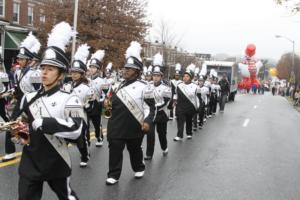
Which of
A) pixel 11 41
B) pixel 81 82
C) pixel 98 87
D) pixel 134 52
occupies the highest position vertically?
pixel 11 41

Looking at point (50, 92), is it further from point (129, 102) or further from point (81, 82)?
point (81, 82)

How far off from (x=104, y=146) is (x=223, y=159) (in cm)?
267

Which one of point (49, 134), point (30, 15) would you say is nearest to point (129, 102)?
point (49, 134)

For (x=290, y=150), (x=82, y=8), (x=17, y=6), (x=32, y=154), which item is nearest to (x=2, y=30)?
(x=82, y=8)

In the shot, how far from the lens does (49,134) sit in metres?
3.78

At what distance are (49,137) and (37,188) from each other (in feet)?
1.62

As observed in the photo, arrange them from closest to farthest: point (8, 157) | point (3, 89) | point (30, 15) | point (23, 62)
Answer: point (23, 62) < point (8, 157) < point (3, 89) < point (30, 15)

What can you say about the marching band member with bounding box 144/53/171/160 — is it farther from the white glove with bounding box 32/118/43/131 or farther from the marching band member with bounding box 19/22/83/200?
the white glove with bounding box 32/118/43/131

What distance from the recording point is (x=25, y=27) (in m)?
34.8

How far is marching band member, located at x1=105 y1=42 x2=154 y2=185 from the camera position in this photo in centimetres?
644

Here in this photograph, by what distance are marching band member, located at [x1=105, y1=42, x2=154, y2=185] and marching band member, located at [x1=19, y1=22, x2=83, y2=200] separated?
94.7 inches

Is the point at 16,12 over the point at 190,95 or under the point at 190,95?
over

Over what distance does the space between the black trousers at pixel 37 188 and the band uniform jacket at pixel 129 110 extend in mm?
2368

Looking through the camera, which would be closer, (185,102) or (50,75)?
(50,75)
